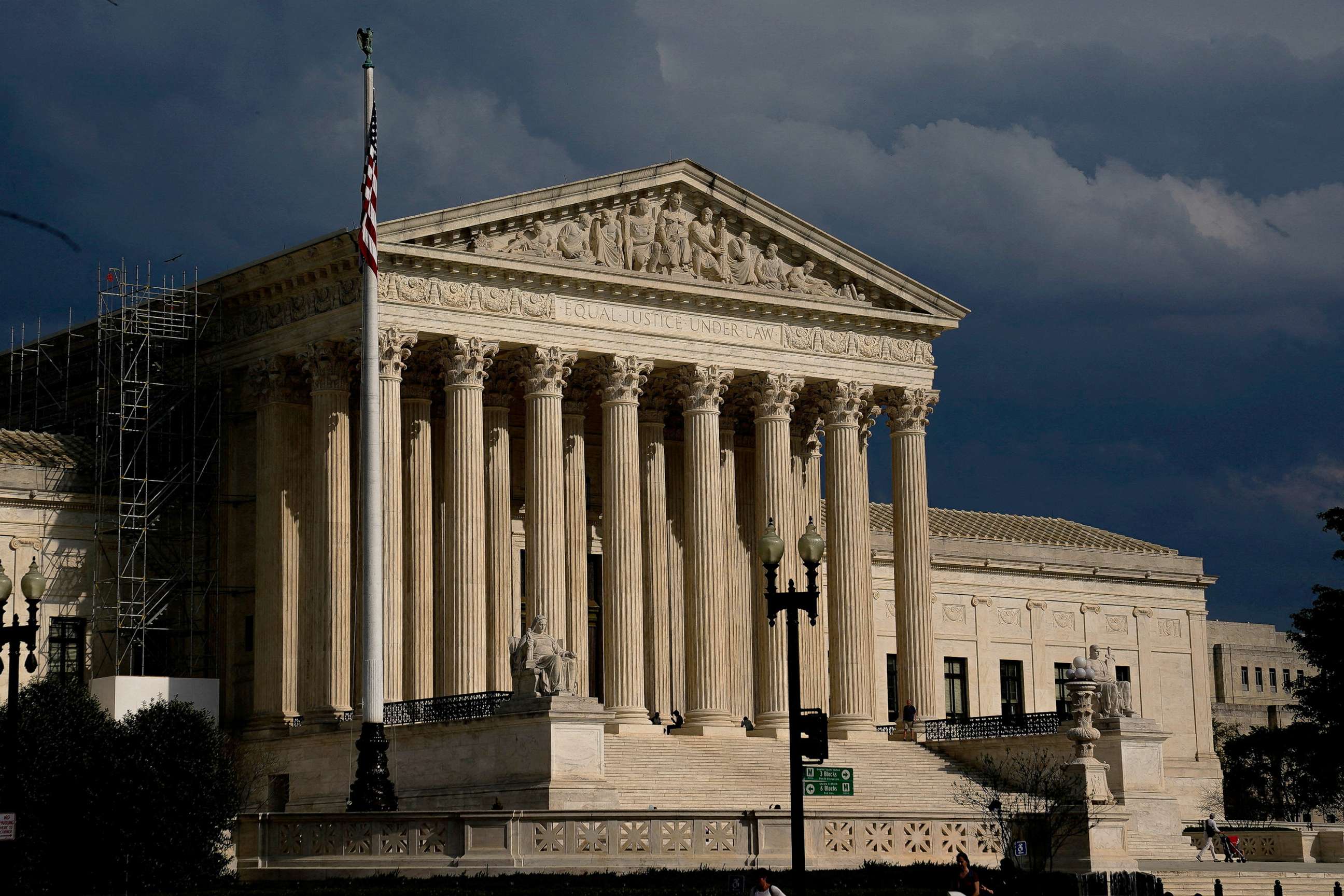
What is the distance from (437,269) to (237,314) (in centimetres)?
771

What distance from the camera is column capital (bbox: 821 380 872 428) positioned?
217 feet

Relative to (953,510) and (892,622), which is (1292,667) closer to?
(953,510)

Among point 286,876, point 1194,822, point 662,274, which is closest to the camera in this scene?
point 286,876

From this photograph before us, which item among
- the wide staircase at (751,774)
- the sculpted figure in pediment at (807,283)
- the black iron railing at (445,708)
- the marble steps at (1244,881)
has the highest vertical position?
the sculpted figure in pediment at (807,283)

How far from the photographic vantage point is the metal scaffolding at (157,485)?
60.9m

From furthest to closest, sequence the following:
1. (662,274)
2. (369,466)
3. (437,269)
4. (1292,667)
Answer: (1292,667) < (662,274) < (437,269) < (369,466)

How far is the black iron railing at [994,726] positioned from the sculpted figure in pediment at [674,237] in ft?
51.4

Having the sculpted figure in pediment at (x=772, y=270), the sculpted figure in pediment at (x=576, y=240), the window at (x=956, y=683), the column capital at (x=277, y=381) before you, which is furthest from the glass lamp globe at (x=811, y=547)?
the window at (x=956, y=683)

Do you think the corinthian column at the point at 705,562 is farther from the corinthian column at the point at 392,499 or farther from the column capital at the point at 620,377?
the corinthian column at the point at 392,499

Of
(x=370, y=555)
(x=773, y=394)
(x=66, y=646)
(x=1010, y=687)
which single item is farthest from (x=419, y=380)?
(x=1010, y=687)

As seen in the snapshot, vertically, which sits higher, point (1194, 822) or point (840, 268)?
point (840, 268)

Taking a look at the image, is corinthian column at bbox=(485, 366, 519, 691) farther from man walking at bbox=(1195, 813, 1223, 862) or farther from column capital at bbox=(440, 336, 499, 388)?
man walking at bbox=(1195, 813, 1223, 862)

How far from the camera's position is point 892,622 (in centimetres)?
8162

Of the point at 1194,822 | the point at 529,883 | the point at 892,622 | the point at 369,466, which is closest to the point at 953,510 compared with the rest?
the point at 892,622
